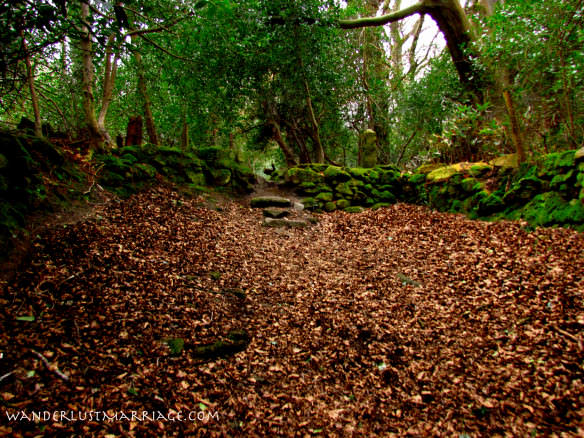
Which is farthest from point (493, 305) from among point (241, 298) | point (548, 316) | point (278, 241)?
point (278, 241)

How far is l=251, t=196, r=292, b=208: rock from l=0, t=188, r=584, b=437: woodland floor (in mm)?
2954

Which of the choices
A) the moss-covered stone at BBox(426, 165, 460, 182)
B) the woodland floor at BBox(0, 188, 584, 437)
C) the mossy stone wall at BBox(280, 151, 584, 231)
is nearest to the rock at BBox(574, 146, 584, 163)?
the mossy stone wall at BBox(280, 151, 584, 231)

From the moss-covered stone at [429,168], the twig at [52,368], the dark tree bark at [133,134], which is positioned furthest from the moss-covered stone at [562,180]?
the dark tree bark at [133,134]

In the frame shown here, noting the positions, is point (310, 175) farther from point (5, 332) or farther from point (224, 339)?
point (5, 332)

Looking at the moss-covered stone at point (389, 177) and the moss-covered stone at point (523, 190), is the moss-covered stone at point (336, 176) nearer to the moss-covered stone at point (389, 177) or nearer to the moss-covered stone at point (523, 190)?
the moss-covered stone at point (389, 177)

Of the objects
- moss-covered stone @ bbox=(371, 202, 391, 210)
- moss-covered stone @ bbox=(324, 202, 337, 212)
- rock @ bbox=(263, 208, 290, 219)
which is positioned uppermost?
moss-covered stone @ bbox=(371, 202, 391, 210)

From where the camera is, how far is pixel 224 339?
304 centimetres

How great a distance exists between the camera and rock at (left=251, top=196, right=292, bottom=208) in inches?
304

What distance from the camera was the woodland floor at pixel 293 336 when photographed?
7.09ft

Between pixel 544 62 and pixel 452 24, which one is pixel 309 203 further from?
pixel 452 24

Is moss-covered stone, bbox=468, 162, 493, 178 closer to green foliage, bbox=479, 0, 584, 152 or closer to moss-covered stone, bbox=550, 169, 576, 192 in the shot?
green foliage, bbox=479, 0, 584, 152

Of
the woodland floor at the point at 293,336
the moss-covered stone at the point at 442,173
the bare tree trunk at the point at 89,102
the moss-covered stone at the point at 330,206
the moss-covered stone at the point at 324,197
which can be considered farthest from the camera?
the moss-covered stone at the point at 324,197

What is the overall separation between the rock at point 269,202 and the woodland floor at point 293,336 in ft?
9.69

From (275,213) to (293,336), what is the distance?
426 cm
